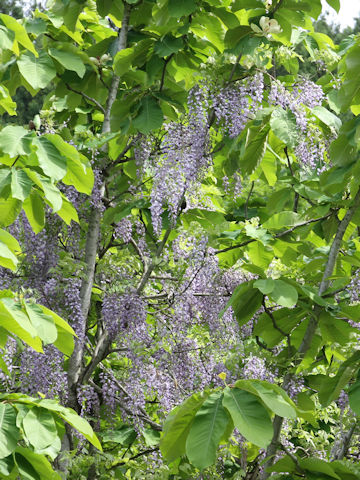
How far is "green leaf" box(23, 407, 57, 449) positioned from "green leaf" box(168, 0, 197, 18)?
187 cm

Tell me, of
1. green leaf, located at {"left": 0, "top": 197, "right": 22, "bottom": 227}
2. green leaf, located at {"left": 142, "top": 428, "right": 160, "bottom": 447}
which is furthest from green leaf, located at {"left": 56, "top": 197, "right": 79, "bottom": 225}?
green leaf, located at {"left": 142, "top": 428, "right": 160, "bottom": 447}

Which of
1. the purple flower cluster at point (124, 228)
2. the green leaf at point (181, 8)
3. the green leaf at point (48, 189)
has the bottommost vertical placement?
the purple flower cluster at point (124, 228)

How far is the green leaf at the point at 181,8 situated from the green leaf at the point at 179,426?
175cm

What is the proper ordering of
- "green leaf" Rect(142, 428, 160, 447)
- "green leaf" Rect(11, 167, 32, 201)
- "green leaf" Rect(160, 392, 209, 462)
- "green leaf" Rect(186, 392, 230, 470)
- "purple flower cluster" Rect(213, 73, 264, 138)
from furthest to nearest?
"green leaf" Rect(142, 428, 160, 447)
"purple flower cluster" Rect(213, 73, 264, 138)
"green leaf" Rect(11, 167, 32, 201)
"green leaf" Rect(160, 392, 209, 462)
"green leaf" Rect(186, 392, 230, 470)

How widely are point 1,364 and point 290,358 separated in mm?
1315

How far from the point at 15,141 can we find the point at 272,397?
4.13 ft

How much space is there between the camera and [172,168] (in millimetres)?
3783

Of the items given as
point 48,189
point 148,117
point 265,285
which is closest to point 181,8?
point 148,117

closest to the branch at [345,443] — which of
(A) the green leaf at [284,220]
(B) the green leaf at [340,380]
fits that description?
(B) the green leaf at [340,380]

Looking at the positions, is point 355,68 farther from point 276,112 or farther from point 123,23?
point 123,23

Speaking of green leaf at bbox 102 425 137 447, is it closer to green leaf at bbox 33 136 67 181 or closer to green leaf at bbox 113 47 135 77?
green leaf at bbox 113 47 135 77

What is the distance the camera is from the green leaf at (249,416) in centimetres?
195

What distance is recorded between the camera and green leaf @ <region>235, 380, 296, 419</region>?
77.2 inches

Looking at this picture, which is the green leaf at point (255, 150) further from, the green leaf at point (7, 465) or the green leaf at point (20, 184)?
the green leaf at point (7, 465)
